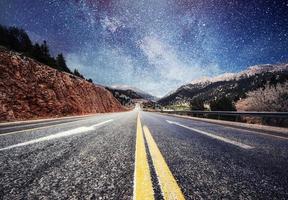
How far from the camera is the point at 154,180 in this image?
6.70ft

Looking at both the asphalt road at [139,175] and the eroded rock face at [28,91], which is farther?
the eroded rock face at [28,91]

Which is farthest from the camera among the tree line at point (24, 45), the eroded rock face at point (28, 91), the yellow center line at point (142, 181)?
the tree line at point (24, 45)

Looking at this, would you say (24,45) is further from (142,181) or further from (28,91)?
(142,181)

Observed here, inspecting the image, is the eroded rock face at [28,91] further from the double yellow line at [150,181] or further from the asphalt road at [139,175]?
the double yellow line at [150,181]

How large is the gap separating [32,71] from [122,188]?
2711 cm

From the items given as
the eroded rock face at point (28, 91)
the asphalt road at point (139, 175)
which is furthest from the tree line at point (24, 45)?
the asphalt road at point (139, 175)

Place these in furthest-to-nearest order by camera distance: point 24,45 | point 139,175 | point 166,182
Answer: point 24,45 → point 139,175 → point 166,182

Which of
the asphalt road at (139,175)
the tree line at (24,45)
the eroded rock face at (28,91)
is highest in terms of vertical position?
the tree line at (24,45)

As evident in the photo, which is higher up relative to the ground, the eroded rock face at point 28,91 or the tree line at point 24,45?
the tree line at point 24,45


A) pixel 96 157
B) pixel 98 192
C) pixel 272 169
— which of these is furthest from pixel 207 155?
pixel 98 192

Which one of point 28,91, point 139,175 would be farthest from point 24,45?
point 139,175

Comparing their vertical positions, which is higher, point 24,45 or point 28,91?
point 24,45

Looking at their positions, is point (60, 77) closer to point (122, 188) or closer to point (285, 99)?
point (285, 99)

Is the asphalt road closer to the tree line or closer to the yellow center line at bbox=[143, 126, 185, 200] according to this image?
the yellow center line at bbox=[143, 126, 185, 200]
